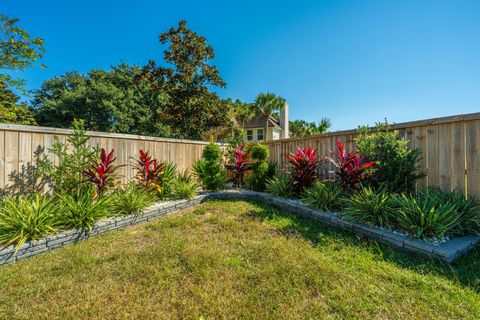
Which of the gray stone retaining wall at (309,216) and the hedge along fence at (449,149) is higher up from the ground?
the hedge along fence at (449,149)

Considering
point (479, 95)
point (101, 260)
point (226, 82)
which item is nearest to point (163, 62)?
point (226, 82)

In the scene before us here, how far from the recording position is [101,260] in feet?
7.38

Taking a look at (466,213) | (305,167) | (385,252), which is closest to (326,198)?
(305,167)

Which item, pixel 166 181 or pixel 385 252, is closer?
pixel 385 252

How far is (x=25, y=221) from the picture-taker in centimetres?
246

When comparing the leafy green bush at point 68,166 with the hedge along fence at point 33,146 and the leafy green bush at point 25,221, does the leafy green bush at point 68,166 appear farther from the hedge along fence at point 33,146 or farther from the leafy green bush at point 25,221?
the leafy green bush at point 25,221

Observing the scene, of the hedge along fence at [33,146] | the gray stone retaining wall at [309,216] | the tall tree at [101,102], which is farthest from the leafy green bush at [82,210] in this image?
the tall tree at [101,102]

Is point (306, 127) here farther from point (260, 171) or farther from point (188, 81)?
point (260, 171)

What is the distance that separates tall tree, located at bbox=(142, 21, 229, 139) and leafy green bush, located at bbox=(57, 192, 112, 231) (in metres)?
6.41

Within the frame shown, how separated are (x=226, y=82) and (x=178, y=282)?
8618 mm

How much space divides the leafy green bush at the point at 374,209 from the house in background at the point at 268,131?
16.6 metres

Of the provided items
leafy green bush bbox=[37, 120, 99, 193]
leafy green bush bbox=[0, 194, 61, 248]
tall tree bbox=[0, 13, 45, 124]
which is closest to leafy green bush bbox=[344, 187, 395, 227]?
leafy green bush bbox=[0, 194, 61, 248]

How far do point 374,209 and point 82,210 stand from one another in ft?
14.2

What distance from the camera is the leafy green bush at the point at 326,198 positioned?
11.7 ft
